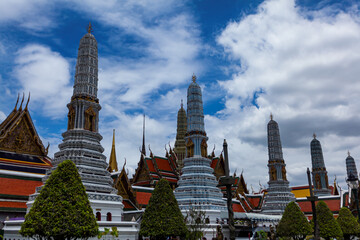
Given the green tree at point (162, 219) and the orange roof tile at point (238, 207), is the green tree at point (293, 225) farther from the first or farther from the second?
the orange roof tile at point (238, 207)

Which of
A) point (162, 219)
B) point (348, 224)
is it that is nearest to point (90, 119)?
point (162, 219)

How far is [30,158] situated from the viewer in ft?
101

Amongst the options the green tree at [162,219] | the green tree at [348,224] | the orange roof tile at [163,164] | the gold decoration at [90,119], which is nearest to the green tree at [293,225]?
the green tree at [348,224]

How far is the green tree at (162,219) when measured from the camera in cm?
1719

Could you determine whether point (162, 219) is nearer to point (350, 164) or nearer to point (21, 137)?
point (21, 137)

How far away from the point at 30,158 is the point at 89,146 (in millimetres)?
10829

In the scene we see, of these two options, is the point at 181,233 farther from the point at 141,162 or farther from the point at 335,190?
the point at 335,190

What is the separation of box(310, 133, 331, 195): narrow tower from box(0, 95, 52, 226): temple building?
40.2 m

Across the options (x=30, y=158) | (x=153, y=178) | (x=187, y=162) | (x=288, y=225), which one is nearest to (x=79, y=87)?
(x=30, y=158)

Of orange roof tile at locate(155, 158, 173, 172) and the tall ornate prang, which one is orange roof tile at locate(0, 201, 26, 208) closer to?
orange roof tile at locate(155, 158, 173, 172)

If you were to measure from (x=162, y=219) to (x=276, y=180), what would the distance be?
90.3 ft

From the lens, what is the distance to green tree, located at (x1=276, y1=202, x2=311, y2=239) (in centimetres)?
2311

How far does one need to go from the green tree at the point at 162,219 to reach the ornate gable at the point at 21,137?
1787 cm

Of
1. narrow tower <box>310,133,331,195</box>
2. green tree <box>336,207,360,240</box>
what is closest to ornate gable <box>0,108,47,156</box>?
green tree <box>336,207,360,240</box>
